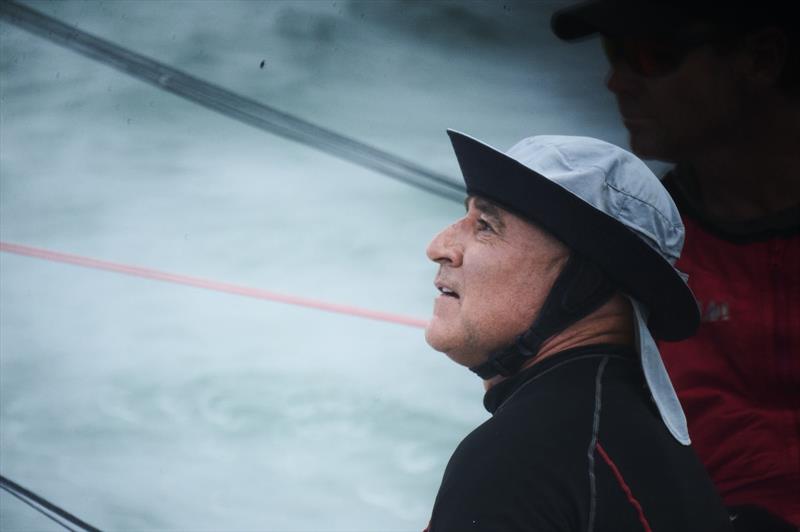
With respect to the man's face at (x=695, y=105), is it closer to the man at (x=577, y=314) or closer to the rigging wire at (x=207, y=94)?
the man at (x=577, y=314)

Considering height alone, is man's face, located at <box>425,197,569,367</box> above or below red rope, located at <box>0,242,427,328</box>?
below

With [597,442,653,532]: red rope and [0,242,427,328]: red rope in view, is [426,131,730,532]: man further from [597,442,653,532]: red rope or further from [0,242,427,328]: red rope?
[0,242,427,328]: red rope

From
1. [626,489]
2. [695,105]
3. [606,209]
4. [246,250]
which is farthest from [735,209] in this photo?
[246,250]

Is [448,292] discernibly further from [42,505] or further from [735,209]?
[42,505]

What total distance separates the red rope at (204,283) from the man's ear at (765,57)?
89 centimetres

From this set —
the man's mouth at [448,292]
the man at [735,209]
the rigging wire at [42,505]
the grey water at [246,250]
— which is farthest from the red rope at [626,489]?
→ the rigging wire at [42,505]

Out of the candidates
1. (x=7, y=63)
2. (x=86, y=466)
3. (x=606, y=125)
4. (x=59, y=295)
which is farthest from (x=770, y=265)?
(x=7, y=63)

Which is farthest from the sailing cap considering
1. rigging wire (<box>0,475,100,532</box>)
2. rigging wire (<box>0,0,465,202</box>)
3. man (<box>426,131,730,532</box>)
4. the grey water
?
rigging wire (<box>0,0,465,202</box>)

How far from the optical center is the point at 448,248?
3.64 ft

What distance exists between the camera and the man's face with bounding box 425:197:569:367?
1.05 m

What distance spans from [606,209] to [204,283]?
1.42m

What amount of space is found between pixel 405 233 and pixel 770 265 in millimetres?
1043

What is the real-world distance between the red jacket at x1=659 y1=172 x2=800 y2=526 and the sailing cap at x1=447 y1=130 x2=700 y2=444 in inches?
13.8

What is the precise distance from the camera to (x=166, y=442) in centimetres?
199
